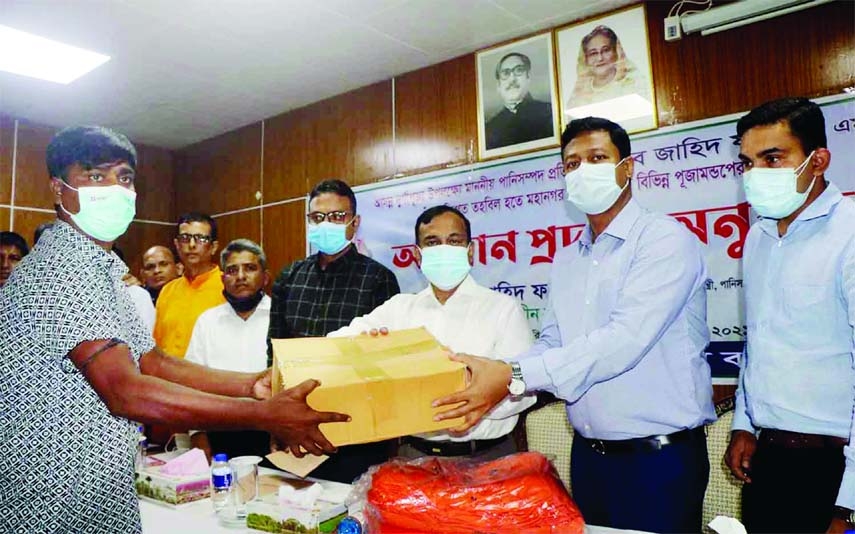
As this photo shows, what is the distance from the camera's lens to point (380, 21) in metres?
3.16

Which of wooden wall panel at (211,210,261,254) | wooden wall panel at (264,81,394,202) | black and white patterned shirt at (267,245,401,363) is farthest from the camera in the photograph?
wooden wall panel at (211,210,261,254)

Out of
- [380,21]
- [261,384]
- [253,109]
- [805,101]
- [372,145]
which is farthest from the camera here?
[253,109]

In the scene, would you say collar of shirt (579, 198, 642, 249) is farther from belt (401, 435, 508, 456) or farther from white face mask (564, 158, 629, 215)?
belt (401, 435, 508, 456)

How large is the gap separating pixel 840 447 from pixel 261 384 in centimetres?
151

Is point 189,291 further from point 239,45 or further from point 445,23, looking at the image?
point 445,23

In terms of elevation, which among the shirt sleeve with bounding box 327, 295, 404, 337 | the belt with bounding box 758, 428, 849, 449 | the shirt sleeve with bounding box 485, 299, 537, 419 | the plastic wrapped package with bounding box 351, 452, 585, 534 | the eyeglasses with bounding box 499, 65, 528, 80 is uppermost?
the eyeglasses with bounding box 499, 65, 528, 80

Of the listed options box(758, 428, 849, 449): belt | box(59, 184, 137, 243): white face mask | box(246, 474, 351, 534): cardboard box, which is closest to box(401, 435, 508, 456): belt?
box(246, 474, 351, 534): cardboard box

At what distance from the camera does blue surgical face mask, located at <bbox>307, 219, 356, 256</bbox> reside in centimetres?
259

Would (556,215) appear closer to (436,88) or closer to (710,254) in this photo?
(710,254)

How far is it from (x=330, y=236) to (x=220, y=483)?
1266 millimetres

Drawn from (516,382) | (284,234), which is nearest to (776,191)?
(516,382)

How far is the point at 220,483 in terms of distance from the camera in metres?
1.53

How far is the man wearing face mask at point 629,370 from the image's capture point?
1.56 m

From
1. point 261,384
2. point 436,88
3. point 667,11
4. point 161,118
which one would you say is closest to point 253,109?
point 161,118
